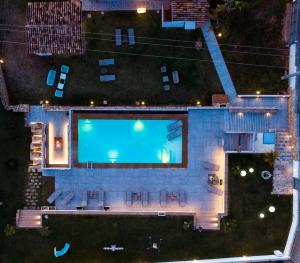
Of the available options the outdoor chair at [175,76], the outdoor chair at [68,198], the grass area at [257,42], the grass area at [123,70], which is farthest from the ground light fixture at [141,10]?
the outdoor chair at [68,198]

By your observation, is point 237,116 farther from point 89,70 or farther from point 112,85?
point 89,70

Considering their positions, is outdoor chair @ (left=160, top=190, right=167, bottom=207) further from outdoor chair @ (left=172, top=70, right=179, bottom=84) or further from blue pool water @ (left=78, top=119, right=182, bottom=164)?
outdoor chair @ (left=172, top=70, right=179, bottom=84)

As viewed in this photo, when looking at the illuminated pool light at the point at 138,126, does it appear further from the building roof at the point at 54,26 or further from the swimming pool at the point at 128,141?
the building roof at the point at 54,26

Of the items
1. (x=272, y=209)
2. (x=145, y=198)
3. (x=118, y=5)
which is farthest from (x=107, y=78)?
(x=272, y=209)

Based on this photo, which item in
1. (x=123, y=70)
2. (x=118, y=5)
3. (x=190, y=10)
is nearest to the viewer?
(x=190, y=10)

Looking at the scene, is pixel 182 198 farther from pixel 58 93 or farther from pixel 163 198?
pixel 58 93

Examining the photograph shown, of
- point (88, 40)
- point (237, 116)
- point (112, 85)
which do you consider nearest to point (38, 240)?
point (112, 85)

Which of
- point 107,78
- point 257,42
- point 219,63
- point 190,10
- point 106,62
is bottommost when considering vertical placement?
point 107,78
